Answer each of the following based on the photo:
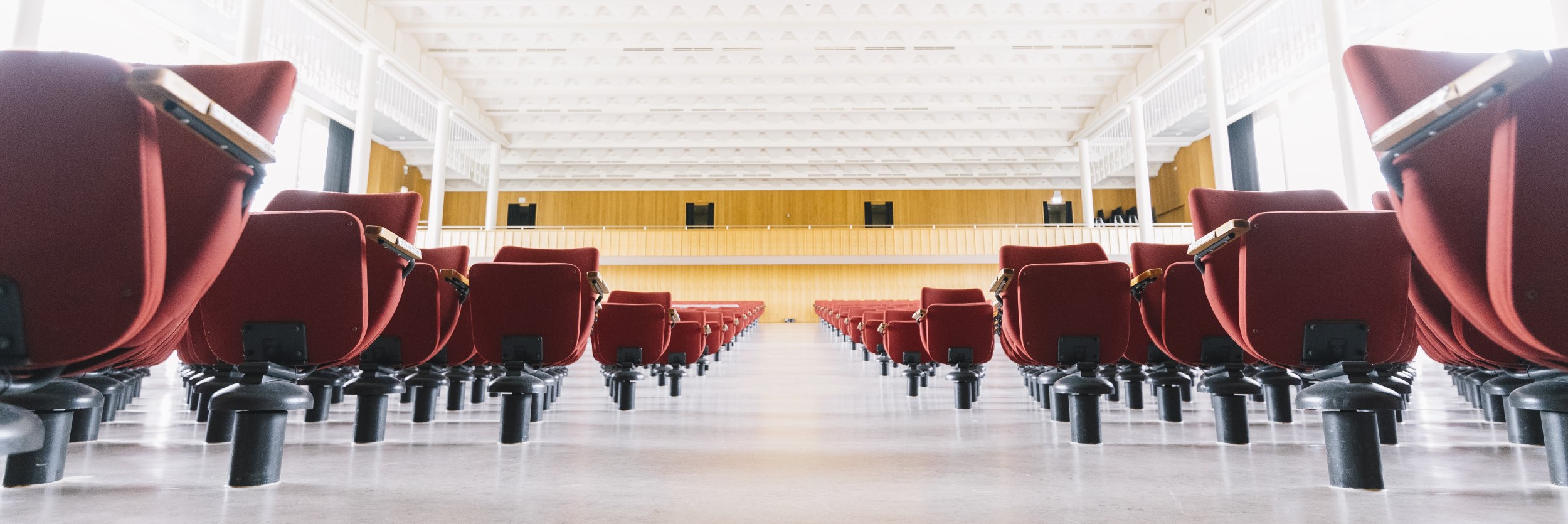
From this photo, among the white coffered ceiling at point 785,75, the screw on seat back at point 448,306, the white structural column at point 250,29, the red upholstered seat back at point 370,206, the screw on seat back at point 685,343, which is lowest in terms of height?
the screw on seat back at point 685,343

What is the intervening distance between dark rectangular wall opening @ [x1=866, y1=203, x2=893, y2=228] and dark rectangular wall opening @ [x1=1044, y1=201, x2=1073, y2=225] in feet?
17.3

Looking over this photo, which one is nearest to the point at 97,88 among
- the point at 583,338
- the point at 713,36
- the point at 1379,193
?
the point at 583,338

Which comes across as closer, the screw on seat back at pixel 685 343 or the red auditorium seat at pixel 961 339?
the red auditorium seat at pixel 961 339

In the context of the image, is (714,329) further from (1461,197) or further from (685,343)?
(1461,197)

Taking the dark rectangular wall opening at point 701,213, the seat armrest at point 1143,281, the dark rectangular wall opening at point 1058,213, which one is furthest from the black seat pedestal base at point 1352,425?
the dark rectangular wall opening at point 1058,213

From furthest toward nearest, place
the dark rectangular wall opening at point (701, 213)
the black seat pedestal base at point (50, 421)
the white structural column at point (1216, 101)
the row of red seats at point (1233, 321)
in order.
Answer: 1. the dark rectangular wall opening at point (701, 213)
2. the white structural column at point (1216, 101)
3. the row of red seats at point (1233, 321)
4. the black seat pedestal base at point (50, 421)

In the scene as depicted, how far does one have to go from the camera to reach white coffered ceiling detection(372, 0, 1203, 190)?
11539mm

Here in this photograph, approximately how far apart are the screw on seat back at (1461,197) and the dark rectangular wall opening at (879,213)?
22216 millimetres

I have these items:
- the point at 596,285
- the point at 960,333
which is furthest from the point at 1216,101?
the point at 596,285

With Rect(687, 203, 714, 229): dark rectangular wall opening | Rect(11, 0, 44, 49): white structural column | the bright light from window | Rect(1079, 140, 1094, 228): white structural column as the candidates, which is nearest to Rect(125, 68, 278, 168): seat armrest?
Rect(11, 0, 44, 49): white structural column

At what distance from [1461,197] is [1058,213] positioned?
23.4 m

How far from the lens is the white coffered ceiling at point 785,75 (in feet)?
37.9

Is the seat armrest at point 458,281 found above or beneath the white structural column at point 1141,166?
beneath

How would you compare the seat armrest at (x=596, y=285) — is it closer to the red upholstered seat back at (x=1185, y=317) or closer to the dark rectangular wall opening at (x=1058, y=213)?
the red upholstered seat back at (x=1185, y=317)
